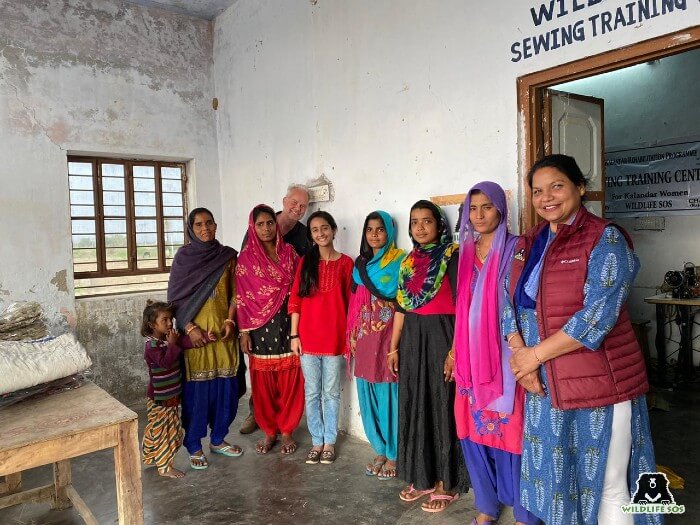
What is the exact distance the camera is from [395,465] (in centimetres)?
287

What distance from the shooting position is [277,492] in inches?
108

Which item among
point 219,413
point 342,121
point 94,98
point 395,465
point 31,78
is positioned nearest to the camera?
point 395,465

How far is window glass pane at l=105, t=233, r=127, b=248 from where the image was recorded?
4512mm

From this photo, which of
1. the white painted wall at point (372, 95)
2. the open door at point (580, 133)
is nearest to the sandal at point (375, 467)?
the white painted wall at point (372, 95)

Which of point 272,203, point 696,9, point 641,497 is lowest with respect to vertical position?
point 641,497

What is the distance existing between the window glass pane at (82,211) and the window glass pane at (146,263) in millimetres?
565

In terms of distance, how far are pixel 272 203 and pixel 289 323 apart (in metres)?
1.25

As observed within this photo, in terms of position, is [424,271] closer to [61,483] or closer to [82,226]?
[61,483]

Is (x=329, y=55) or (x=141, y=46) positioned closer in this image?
(x=329, y=55)

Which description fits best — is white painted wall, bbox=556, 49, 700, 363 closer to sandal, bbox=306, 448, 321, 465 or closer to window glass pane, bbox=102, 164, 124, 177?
sandal, bbox=306, 448, 321, 465

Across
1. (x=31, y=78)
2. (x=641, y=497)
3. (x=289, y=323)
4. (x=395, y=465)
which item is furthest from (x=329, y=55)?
(x=641, y=497)

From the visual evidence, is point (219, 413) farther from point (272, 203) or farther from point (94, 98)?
point (94, 98)

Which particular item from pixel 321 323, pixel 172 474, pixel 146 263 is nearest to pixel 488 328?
pixel 321 323

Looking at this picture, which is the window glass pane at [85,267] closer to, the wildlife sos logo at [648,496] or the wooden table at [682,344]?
the wildlife sos logo at [648,496]
